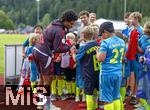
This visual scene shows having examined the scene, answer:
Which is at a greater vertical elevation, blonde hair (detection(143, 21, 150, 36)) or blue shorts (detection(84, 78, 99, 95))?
blonde hair (detection(143, 21, 150, 36))

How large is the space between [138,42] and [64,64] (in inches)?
72.2

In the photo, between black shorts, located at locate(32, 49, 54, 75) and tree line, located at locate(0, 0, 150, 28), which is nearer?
black shorts, located at locate(32, 49, 54, 75)

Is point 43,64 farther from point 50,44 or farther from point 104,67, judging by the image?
point 104,67

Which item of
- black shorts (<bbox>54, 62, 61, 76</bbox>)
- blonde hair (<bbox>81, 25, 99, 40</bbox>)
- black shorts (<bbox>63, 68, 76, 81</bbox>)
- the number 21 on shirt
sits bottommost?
black shorts (<bbox>63, 68, 76, 81</bbox>)

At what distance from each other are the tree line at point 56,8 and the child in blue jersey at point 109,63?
87.7 metres

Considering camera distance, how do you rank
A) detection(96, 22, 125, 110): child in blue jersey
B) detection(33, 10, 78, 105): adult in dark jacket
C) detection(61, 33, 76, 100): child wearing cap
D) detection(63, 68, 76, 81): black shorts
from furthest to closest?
1. detection(63, 68, 76, 81): black shorts
2. detection(61, 33, 76, 100): child wearing cap
3. detection(33, 10, 78, 105): adult in dark jacket
4. detection(96, 22, 125, 110): child in blue jersey

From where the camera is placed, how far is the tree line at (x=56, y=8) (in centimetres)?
10459

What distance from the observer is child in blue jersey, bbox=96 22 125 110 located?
6738mm

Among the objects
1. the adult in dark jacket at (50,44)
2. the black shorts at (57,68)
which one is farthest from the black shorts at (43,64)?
the black shorts at (57,68)

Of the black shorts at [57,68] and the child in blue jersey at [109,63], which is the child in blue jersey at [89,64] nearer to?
the child in blue jersey at [109,63]

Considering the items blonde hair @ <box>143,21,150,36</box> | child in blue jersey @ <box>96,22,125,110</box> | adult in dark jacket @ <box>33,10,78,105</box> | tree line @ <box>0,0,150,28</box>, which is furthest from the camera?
tree line @ <box>0,0,150,28</box>

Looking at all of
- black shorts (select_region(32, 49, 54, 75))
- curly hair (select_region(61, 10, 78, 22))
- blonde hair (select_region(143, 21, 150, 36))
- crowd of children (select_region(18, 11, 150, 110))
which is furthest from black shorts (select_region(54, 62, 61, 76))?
blonde hair (select_region(143, 21, 150, 36))

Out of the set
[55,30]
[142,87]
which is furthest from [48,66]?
[142,87]

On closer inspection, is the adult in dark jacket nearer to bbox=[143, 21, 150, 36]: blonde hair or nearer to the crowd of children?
the crowd of children
